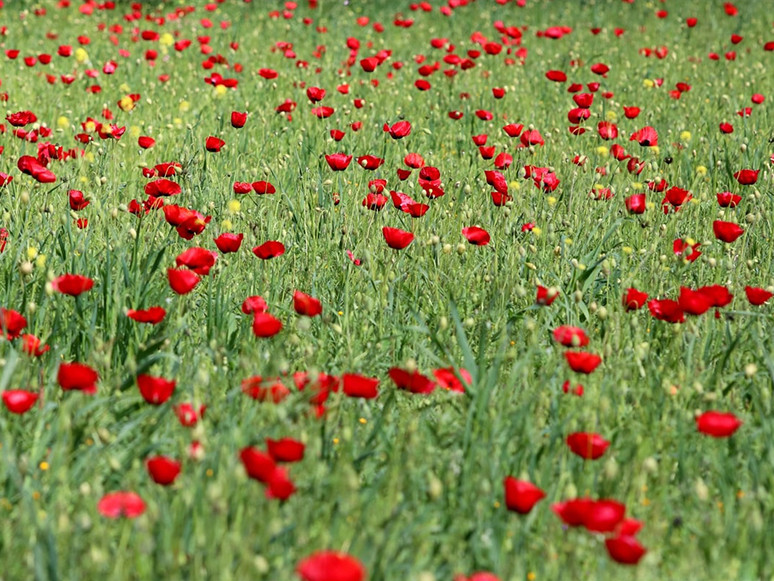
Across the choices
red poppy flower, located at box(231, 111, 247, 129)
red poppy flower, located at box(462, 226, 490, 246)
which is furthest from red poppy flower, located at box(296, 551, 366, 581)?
red poppy flower, located at box(231, 111, 247, 129)

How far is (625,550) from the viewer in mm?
1473

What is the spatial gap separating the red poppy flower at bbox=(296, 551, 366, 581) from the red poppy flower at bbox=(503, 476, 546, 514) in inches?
17.4

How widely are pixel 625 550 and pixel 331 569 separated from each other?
1.62 feet

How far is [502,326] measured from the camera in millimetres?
2906

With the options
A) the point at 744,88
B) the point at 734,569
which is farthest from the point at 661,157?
the point at 734,569

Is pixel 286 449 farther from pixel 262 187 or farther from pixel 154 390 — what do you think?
pixel 262 187

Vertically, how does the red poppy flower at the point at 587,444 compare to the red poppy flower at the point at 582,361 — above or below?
below

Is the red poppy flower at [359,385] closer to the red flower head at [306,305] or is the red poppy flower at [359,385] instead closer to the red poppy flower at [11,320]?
the red flower head at [306,305]

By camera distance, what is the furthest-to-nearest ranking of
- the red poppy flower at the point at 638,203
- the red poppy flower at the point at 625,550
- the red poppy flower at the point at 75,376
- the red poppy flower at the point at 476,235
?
the red poppy flower at the point at 638,203, the red poppy flower at the point at 476,235, the red poppy flower at the point at 75,376, the red poppy flower at the point at 625,550

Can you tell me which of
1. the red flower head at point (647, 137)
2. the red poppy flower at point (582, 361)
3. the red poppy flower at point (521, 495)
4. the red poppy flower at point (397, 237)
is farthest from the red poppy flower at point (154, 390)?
the red flower head at point (647, 137)

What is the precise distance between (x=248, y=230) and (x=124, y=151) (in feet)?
4.87

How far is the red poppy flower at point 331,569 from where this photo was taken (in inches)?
48.9

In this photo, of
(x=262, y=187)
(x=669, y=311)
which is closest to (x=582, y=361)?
(x=669, y=311)

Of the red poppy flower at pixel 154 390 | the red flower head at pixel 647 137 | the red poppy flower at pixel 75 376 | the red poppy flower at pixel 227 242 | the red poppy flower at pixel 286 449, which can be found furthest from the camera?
the red flower head at pixel 647 137
